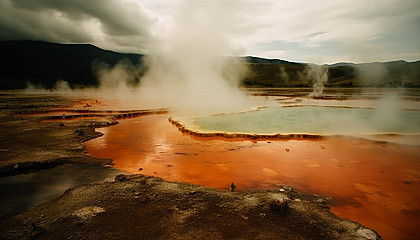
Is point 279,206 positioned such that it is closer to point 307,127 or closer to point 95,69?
point 307,127

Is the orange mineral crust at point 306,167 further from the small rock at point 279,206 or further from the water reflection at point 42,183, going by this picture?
the small rock at point 279,206

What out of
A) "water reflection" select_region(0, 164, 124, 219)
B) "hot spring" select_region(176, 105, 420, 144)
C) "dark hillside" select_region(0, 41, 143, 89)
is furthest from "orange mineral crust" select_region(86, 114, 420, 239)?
"dark hillside" select_region(0, 41, 143, 89)

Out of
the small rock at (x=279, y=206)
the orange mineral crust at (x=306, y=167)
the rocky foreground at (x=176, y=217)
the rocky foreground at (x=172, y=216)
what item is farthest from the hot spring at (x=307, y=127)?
the small rock at (x=279, y=206)

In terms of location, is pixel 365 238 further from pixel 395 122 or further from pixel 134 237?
pixel 395 122

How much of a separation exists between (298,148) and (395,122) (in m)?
8.08

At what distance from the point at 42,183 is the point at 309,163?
6252 mm

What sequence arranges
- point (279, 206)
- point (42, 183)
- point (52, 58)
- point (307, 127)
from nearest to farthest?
point (279, 206), point (42, 183), point (307, 127), point (52, 58)

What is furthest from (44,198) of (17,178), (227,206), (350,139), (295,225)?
(350,139)

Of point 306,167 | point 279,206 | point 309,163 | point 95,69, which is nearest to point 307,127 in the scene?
point 309,163

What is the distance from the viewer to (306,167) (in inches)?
223

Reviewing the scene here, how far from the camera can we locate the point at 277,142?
822 centimetres

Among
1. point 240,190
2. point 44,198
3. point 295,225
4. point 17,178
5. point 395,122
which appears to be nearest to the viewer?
point 295,225

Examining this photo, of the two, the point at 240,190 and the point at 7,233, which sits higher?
the point at 7,233

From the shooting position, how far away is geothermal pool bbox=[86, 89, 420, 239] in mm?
3824
